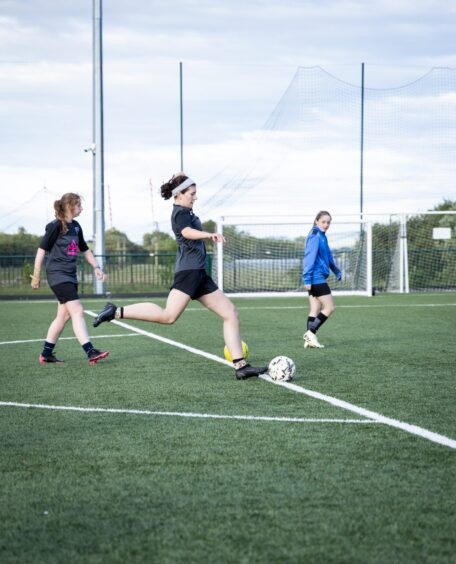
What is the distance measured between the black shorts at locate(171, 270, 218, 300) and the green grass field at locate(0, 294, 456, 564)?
84 cm

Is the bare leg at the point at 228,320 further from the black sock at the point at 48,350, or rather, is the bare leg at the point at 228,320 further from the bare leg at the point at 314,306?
the bare leg at the point at 314,306

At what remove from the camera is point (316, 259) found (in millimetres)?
11703

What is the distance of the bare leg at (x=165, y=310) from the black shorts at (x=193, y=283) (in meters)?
0.07

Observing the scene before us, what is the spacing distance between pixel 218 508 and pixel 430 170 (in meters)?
26.9

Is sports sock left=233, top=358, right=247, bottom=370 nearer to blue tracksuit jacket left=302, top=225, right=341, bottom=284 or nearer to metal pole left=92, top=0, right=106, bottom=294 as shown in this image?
blue tracksuit jacket left=302, top=225, right=341, bottom=284

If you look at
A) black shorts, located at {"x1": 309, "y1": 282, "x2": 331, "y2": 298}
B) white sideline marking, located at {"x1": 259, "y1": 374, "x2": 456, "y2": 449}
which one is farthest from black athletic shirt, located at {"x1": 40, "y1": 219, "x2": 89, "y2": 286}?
black shorts, located at {"x1": 309, "y1": 282, "x2": 331, "y2": 298}

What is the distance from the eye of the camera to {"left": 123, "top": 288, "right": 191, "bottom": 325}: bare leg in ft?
26.5

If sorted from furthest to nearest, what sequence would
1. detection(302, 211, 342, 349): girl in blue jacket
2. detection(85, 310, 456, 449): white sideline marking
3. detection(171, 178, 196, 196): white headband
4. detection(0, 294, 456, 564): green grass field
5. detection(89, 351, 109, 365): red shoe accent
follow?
detection(302, 211, 342, 349): girl in blue jacket → detection(89, 351, 109, 365): red shoe accent → detection(171, 178, 196, 196): white headband → detection(85, 310, 456, 449): white sideline marking → detection(0, 294, 456, 564): green grass field

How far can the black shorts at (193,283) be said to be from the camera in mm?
7988

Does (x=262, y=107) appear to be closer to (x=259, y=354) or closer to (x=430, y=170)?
(x=430, y=170)

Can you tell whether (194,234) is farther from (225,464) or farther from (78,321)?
(225,464)

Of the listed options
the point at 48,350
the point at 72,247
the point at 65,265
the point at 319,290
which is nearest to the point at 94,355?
the point at 48,350

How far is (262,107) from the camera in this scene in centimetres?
3145

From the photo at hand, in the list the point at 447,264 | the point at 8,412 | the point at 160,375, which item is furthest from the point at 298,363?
the point at 447,264
